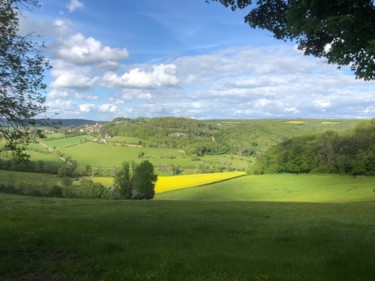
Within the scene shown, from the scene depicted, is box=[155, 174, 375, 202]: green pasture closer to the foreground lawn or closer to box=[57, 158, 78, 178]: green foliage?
box=[57, 158, 78, 178]: green foliage

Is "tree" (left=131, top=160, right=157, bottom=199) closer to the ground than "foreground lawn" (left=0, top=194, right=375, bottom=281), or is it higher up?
closer to the ground

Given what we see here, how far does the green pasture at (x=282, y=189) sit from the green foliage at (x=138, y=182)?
3636 mm

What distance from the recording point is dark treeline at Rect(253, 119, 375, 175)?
310 ft

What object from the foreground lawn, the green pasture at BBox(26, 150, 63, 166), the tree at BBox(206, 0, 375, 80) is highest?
the tree at BBox(206, 0, 375, 80)

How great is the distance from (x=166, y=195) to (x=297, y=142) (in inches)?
2145

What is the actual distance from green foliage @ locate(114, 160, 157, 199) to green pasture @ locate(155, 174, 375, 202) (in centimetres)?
364

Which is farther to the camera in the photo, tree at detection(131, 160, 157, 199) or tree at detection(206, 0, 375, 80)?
tree at detection(131, 160, 157, 199)

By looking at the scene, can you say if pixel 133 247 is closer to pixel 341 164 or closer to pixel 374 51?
pixel 374 51

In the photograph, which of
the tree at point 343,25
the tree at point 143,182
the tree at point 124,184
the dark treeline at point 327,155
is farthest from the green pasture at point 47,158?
the tree at point 343,25

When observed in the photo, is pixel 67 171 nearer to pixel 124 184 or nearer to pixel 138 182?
pixel 124 184

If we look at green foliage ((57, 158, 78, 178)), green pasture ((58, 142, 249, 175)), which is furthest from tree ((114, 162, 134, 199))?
green pasture ((58, 142, 249, 175))

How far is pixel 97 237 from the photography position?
605 inches

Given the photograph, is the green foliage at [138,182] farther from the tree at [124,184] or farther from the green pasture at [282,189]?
the green pasture at [282,189]

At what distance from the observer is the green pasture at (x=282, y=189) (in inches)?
2891
